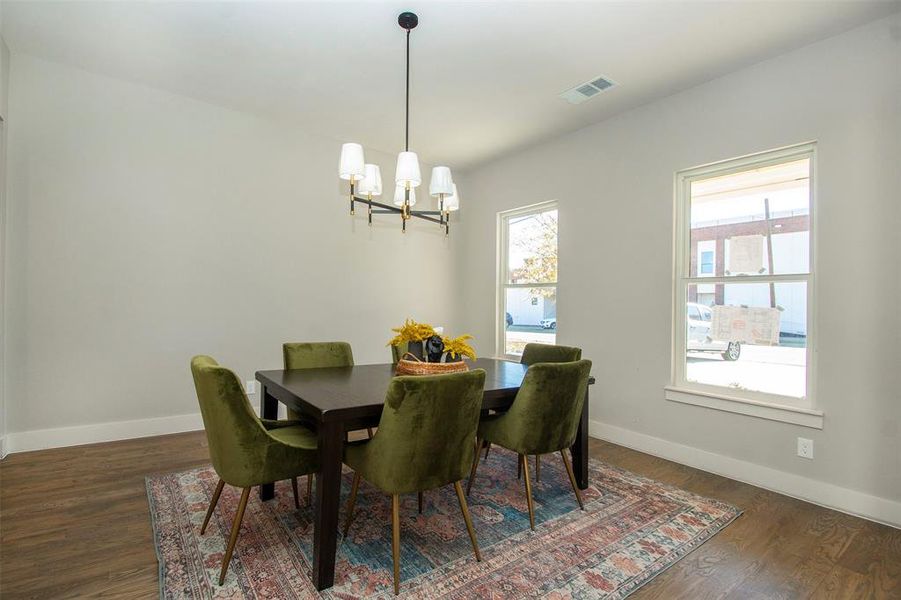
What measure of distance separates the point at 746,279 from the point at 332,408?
284 cm

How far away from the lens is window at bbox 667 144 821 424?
2.79m

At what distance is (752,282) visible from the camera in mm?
2984

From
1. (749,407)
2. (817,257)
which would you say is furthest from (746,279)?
(749,407)

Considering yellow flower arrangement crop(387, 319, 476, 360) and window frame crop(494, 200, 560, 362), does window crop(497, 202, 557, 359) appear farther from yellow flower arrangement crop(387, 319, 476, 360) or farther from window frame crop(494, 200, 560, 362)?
yellow flower arrangement crop(387, 319, 476, 360)

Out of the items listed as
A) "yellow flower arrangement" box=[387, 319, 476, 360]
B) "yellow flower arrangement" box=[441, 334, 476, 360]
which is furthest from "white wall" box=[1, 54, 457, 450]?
"yellow flower arrangement" box=[441, 334, 476, 360]

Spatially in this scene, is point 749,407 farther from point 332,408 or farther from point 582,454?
point 332,408

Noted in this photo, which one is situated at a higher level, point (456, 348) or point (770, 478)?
point (456, 348)

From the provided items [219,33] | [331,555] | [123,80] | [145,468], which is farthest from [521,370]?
[123,80]

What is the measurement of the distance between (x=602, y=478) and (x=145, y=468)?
3.03 m

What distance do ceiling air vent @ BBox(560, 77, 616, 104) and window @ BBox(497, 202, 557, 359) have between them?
114 centimetres

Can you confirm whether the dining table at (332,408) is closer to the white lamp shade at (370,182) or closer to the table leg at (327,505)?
the table leg at (327,505)

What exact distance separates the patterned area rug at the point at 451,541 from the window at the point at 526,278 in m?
1.98

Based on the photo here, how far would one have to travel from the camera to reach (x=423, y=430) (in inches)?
68.9

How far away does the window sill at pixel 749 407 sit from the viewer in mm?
2677
